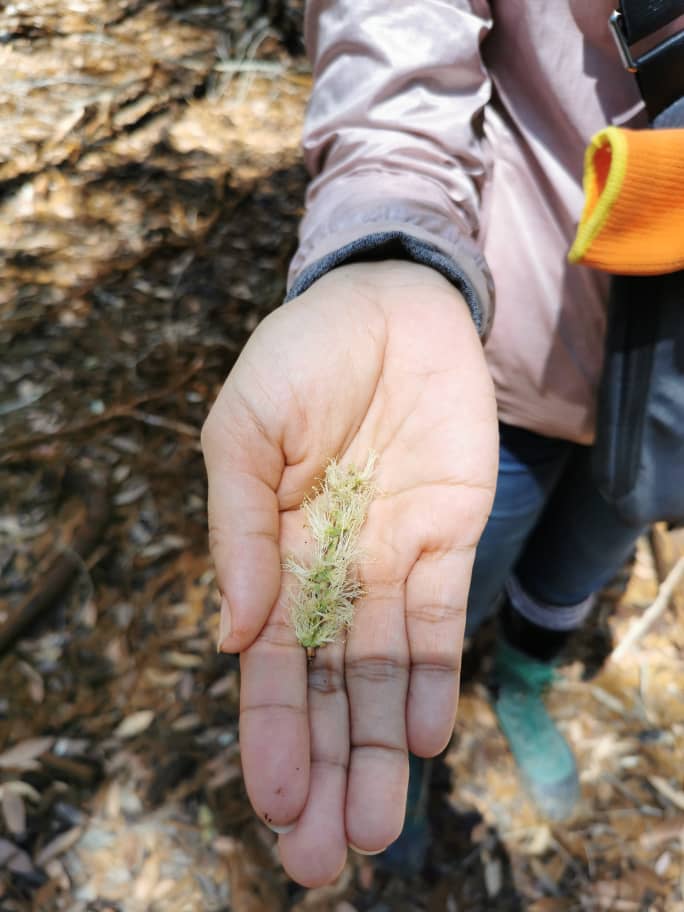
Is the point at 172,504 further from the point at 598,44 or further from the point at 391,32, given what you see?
the point at 598,44

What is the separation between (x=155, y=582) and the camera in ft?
11.2

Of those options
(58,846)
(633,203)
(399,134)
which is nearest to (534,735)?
(58,846)

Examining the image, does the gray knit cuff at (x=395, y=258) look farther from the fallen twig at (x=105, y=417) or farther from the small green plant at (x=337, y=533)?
the fallen twig at (x=105, y=417)

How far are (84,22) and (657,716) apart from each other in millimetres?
6020

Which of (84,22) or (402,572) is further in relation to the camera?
(84,22)

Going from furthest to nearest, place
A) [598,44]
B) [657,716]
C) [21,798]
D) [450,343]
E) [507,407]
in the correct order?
[657,716] → [21,798] → [507,407] → [450,343] → [598,44]

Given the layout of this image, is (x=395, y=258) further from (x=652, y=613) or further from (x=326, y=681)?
(x=652, y=613)

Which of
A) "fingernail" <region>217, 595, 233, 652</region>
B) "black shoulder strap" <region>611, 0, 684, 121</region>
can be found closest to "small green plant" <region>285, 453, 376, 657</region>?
"fingernail" <region>217, 595, 233, 652</region>

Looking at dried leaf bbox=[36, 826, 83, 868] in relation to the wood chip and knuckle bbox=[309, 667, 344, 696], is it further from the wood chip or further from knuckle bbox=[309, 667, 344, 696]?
knuckle bbox=[309, 667, 344, 696]

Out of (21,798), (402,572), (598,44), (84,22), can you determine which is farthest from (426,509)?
(84,22)

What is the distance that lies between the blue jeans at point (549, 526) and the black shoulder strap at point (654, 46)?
1004 mm

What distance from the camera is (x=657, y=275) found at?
1.66 meters

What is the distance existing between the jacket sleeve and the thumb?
1.55 feet

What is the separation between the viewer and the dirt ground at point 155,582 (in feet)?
9.19
